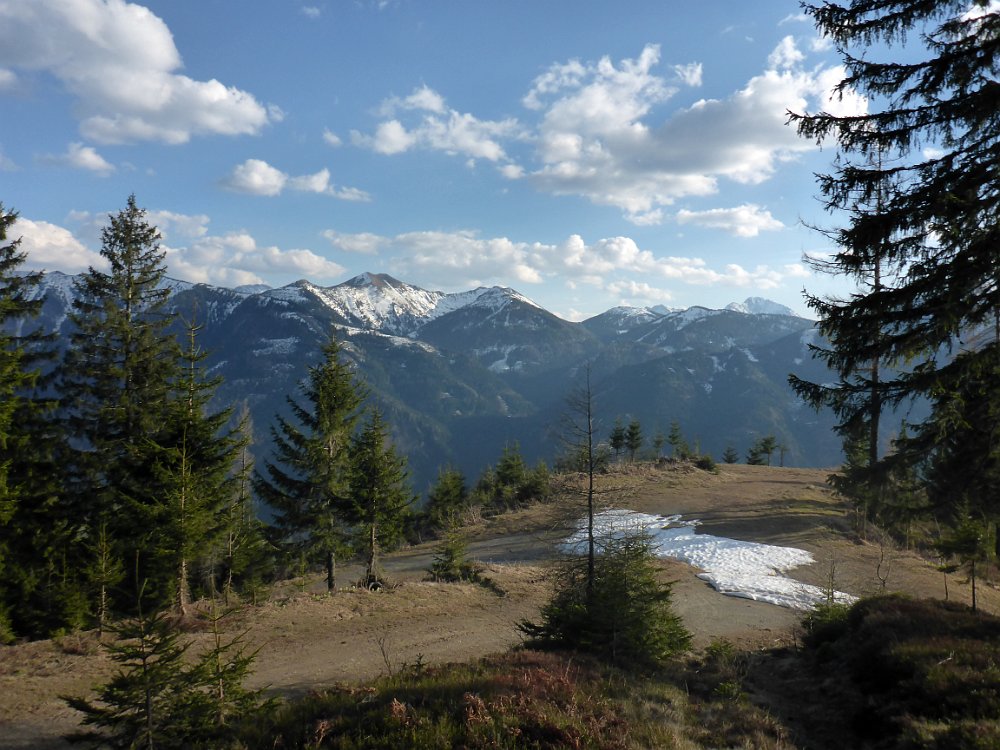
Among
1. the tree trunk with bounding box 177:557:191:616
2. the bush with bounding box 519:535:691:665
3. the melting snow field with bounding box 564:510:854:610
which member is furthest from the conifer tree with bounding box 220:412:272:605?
the melting snow field with bounding box 564:510:854:610

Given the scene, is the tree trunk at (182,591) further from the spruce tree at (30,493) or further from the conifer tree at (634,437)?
the conifer tree at (634,437)

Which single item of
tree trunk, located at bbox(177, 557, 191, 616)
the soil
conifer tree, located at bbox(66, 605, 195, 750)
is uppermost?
conifer tree, located at bbox(66, 605, 195, 750)

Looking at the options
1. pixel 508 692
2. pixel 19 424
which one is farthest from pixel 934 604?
pixel 19 424

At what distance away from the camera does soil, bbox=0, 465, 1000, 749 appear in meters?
10.5

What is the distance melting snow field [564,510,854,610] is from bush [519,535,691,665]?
4237 millimetres

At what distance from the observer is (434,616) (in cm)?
1594

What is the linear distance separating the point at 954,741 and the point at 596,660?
5.59 meters

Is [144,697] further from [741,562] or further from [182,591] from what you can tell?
[741,562]

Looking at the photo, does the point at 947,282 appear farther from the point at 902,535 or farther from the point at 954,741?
the point at 902,535

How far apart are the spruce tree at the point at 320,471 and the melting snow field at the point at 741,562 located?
10.00 meters

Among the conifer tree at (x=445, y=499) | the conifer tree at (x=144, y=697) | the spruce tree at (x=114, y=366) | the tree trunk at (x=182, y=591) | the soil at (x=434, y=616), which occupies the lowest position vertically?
the conifer tree at (x=445, y=499)

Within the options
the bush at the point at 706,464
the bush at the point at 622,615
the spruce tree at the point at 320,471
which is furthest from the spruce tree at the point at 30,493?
the bush at the point at 706,464

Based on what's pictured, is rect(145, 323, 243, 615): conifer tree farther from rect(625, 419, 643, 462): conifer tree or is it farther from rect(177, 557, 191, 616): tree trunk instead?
rect(625, 419, 643, 462): conifer tree

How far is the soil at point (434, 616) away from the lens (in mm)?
10453
